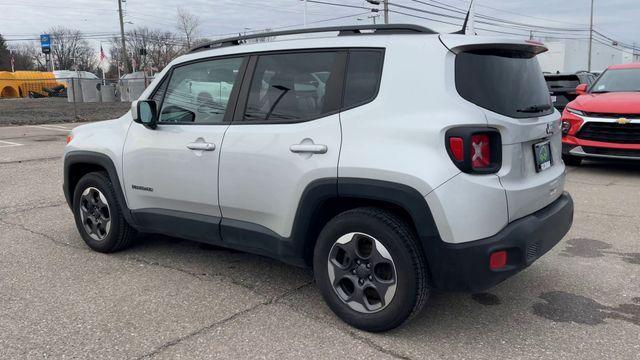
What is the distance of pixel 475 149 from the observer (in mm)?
2836

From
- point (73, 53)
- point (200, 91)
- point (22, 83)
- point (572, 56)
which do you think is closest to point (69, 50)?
point (73, 53)

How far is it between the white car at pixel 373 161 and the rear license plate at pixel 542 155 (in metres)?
0.01

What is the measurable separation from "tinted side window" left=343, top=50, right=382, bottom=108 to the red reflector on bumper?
111cm

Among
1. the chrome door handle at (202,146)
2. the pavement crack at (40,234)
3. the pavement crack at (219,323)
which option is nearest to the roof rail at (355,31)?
the chrome door handle at (202,146)

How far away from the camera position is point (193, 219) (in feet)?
13.0

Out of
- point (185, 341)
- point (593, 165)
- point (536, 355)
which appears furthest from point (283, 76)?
point (593, 165)

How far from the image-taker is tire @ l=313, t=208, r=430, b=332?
2957mm

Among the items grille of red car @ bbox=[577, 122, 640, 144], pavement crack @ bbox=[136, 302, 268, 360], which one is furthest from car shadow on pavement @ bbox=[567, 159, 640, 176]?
pavement crack @ bbox=[136, 302, 268, 360]

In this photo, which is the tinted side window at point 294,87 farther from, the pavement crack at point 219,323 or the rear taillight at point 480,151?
the pavement crack at point 219,323

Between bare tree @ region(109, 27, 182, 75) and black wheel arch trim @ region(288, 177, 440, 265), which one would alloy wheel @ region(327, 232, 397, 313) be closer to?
black wheel arch trim @ region(288, 177, 440, 265)

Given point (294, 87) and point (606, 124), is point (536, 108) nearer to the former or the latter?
point (294, 87)

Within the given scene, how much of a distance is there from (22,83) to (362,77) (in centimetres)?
5057

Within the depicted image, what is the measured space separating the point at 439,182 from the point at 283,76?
1341mm

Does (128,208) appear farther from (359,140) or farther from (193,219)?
(359,140)
